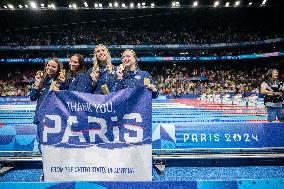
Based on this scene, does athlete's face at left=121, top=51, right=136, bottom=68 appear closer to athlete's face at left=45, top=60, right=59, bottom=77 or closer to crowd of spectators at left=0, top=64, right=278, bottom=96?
athlete's face at left=45, top=60, right=59, bottom=77

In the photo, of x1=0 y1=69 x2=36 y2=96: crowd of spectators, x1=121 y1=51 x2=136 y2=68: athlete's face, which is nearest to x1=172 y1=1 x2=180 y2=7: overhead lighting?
x1=0 y1=69 x2=36 y2=96: crowd of spectators

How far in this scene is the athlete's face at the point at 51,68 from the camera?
14.6ft

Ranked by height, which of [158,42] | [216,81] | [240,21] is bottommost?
[216,81]

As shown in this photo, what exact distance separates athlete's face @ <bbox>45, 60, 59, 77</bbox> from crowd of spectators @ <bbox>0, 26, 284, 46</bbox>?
3815 cm

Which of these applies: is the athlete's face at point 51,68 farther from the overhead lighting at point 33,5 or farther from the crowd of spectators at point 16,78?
the crowd of spectators at point 16,78

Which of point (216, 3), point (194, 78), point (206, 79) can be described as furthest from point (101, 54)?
point (206, 79)

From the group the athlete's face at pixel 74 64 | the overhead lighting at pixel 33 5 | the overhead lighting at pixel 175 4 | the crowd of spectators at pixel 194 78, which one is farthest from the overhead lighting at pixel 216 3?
the athlete's face at pixel 74 64

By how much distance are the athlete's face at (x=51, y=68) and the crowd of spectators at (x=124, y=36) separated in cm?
3815

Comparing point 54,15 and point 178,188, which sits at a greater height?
point 54,15

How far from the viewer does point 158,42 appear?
4303cm

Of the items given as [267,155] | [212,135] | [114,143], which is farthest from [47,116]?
[267,155]

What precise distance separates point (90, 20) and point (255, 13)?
23.3m

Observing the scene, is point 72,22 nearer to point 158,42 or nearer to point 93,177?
point 158,42

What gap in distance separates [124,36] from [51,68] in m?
39.7
